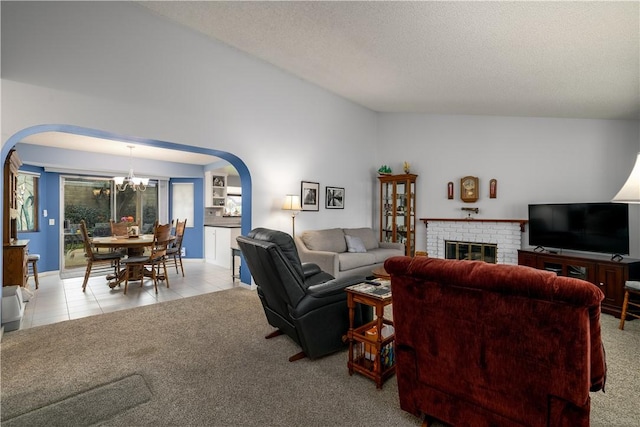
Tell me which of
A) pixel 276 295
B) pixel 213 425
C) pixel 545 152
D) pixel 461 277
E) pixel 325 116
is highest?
pixel 325 116

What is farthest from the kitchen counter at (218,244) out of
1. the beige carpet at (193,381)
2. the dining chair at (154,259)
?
the beige carpet at (193,381)

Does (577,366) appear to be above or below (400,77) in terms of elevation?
below

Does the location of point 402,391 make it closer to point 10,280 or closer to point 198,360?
point 198,360

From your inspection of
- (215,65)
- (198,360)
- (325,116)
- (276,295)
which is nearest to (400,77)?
(325,116)

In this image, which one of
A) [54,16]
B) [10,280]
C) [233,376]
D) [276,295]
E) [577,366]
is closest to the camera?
[577,366]

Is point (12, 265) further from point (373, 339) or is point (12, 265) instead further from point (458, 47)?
point (458, 47)

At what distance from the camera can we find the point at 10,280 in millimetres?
3314

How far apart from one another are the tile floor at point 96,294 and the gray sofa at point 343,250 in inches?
53.8

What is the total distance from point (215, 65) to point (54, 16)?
5.46ft

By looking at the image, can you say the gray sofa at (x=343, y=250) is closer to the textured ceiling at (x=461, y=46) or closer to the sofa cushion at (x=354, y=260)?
the sofa cushion at (x=354, y=260)

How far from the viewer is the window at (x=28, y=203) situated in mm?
5473

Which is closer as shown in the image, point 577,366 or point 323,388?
point 577,366

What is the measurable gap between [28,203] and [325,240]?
5595 mm

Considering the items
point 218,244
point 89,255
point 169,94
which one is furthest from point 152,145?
point 218,244
